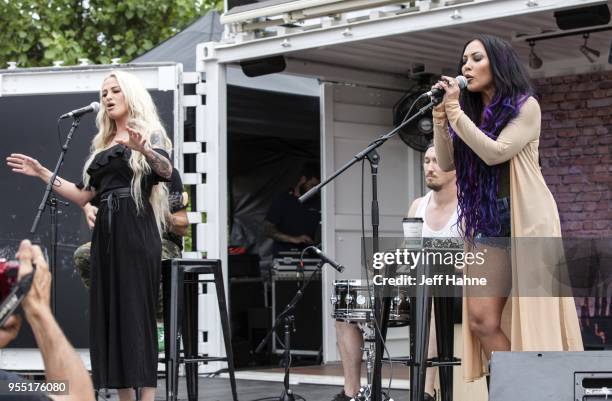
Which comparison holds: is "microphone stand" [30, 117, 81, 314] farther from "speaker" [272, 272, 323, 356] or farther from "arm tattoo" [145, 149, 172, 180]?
"speaker" [272, 272, 323, 356]

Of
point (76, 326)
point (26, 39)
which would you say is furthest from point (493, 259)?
point (26, 39)

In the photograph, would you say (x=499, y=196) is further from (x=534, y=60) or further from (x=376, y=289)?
(x=534, y=60)

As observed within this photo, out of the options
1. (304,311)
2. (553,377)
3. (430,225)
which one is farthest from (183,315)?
(304,311)

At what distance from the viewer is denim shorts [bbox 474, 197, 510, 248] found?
4.95 m

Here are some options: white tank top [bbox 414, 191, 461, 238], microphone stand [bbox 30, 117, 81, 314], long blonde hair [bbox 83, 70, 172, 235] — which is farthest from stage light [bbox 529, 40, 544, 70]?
long blonde hair [bbox 83, 70, 172, 235]

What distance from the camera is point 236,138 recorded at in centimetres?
1280

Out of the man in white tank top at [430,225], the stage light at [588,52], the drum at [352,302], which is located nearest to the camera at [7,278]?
the man in white tank top at [430,225]

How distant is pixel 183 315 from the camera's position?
21.3ft

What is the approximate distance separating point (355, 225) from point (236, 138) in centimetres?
245

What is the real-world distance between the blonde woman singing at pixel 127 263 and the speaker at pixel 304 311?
5371mm

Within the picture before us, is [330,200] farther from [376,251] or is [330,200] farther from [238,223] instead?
[376,251]

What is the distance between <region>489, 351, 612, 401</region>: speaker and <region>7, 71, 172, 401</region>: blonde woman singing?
217 cm

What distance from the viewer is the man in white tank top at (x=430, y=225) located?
665 centimetres

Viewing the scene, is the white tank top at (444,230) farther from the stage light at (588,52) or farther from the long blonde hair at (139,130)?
the stage light at (588,52)
